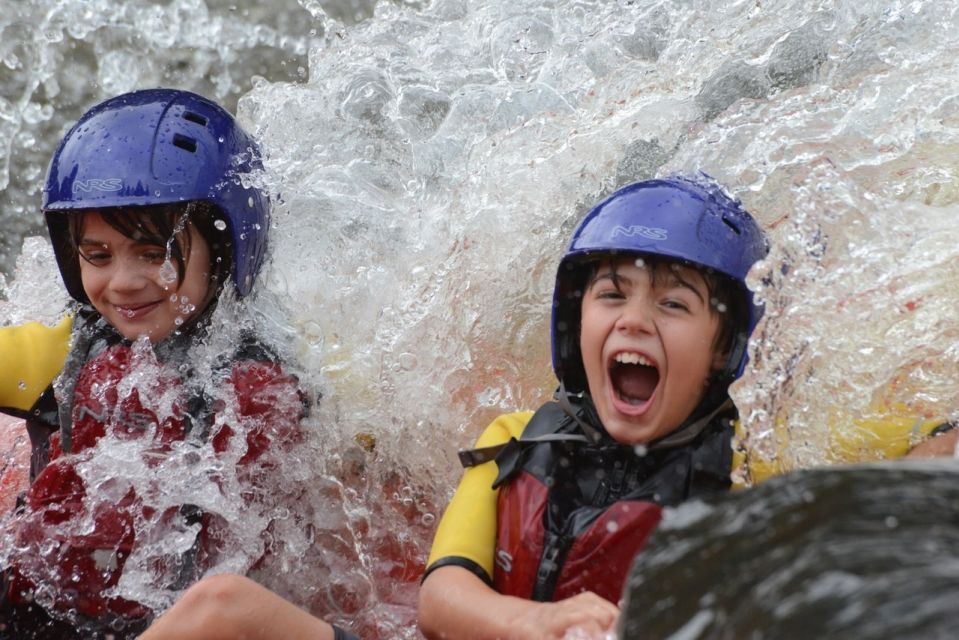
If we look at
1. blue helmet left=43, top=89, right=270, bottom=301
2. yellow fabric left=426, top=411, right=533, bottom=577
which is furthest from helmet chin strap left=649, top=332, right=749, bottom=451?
→ blue helmet left=43, top=89, right=270, bottom=301

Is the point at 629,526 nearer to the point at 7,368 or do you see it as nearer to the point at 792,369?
the point at 792,369

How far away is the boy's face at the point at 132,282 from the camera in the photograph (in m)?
3.23

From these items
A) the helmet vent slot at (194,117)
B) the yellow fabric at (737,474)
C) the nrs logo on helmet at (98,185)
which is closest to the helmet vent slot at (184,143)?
the helmet vent slot at (194,117)

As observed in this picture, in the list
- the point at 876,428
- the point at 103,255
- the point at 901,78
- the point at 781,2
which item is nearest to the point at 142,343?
the point at 103,255

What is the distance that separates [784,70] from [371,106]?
1740 mm

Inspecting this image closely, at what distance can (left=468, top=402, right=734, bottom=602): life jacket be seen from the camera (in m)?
2.58

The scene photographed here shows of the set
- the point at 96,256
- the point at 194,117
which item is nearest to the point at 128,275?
the point at 96,256

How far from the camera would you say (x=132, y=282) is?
126 inches

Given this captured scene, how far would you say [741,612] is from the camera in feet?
4.43

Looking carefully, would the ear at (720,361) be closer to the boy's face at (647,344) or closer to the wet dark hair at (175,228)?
the boy's face at (647,344)

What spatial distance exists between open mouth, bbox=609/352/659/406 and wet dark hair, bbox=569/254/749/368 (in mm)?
168

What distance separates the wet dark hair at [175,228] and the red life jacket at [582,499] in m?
1.12

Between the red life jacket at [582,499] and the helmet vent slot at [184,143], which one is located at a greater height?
the helmet vent slot at [184,143]

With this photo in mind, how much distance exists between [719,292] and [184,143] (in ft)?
5.27
